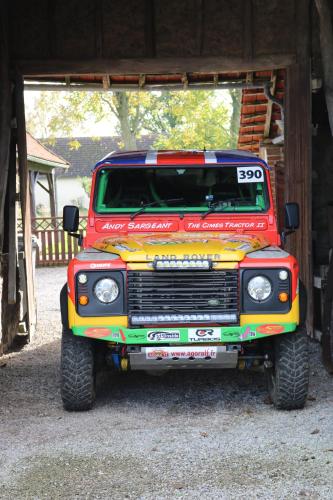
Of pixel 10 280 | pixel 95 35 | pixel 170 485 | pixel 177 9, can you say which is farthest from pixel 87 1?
pixel 170 485

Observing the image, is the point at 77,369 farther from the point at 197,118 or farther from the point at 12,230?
the point at 197,118

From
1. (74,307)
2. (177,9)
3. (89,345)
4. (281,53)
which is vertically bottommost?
(89,345)

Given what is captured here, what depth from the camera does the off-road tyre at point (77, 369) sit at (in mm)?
5258

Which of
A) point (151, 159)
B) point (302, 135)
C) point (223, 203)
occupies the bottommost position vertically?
point (223, 203)

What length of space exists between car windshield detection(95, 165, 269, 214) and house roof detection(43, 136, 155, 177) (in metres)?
45.9

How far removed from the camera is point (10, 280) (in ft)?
26.8

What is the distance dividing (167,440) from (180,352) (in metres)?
0.67

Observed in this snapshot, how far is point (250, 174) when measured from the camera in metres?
6.11

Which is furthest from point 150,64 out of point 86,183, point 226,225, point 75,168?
point 75,168

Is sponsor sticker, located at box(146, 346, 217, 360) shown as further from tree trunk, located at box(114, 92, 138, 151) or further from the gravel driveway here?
tree trunk, located at box(114, 92, 138, 151)

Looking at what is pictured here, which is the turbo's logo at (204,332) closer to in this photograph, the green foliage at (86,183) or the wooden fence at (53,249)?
the wooden fence at (53,249)

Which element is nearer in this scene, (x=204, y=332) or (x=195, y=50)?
(x=204, y=332)

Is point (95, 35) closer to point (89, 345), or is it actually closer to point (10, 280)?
point (10, 280)

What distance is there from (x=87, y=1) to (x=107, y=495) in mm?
6393
